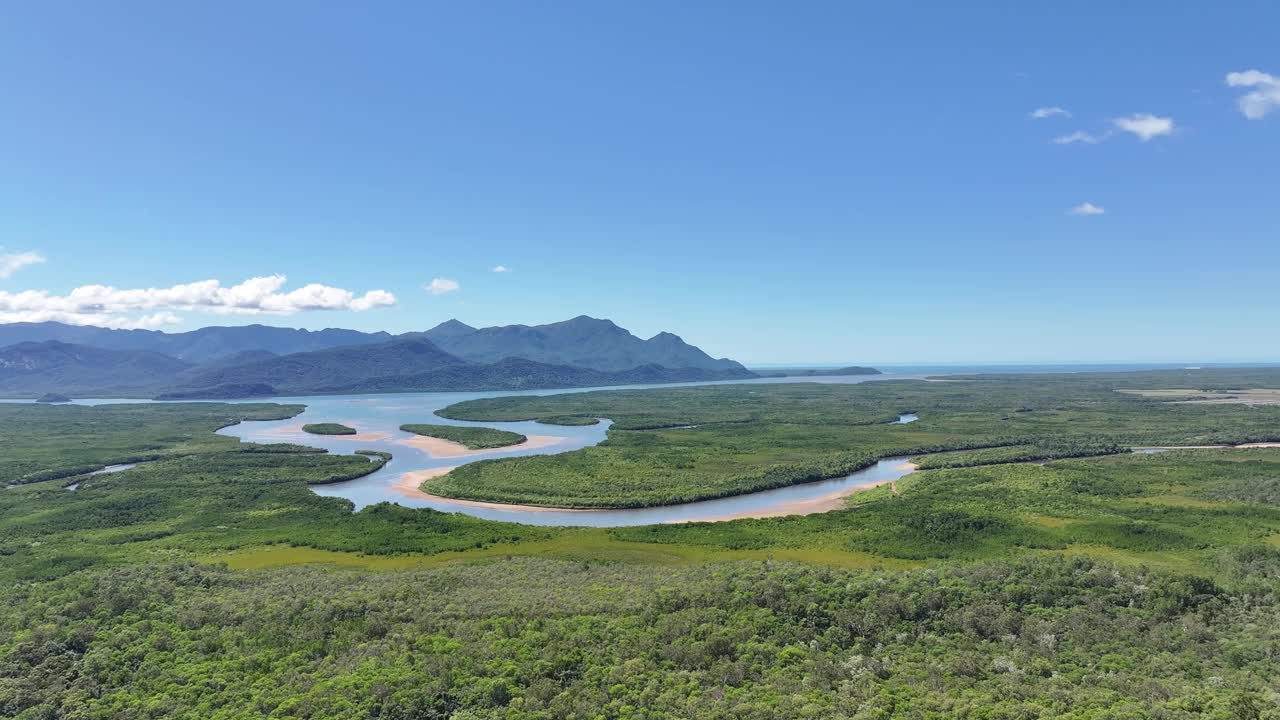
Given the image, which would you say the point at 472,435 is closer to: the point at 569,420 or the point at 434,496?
the point at 569,420

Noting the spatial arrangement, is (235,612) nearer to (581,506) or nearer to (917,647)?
(917,647)

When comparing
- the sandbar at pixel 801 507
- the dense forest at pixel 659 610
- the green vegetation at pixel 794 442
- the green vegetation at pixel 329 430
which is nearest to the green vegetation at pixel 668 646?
the dense forest at pixel 659 610

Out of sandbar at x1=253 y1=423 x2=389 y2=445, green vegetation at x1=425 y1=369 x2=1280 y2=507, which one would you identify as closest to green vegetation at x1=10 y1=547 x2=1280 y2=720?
green vegetation at x1=425 y1=369 x2=1280 y2=507

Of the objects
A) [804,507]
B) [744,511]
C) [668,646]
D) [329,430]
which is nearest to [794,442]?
[804,507]

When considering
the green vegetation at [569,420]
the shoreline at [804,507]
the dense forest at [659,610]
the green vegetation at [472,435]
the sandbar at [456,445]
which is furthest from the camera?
the green vegetation at [569,420]

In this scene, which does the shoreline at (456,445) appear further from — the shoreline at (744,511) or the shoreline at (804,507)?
the shoreline at (804,507)
